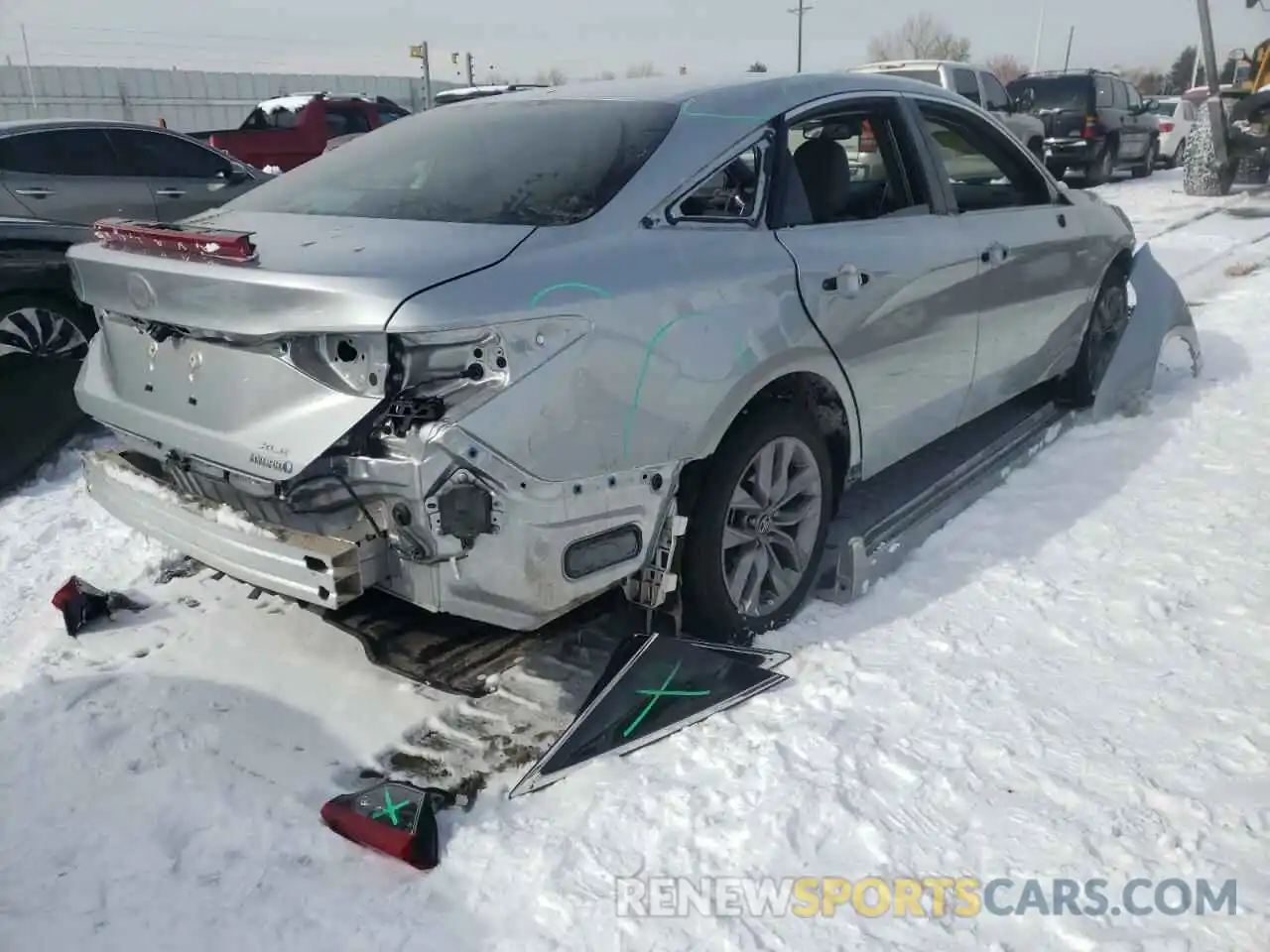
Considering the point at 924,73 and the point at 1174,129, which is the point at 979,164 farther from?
the point at 1174,129

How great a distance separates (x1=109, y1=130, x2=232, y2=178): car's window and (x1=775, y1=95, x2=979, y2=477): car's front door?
544 cm

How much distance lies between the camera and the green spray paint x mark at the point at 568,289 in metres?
2.47

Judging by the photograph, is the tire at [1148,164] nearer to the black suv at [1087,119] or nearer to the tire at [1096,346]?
the black suv at [1087,119]

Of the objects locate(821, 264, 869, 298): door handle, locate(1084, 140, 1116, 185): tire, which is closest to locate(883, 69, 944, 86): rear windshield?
locate(1084, 140, 1116, 185): tire

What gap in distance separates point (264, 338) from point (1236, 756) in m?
2.67

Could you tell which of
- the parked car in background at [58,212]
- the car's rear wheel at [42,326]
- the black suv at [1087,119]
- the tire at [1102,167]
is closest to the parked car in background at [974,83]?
the black suv at [1087,119]

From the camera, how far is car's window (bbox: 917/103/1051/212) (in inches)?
162

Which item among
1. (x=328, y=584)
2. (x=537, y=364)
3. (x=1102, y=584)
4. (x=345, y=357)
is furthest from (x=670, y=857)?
(x=1102, y=584)

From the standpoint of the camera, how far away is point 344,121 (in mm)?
14203

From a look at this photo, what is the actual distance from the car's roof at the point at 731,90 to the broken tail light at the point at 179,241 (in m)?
1.35

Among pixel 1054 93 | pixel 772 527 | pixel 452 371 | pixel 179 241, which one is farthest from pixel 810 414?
pixel 1054 93

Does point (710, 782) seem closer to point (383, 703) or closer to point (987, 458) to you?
point (383, 703)

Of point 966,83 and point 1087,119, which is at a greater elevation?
point 966,83

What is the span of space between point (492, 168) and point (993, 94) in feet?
45.7
